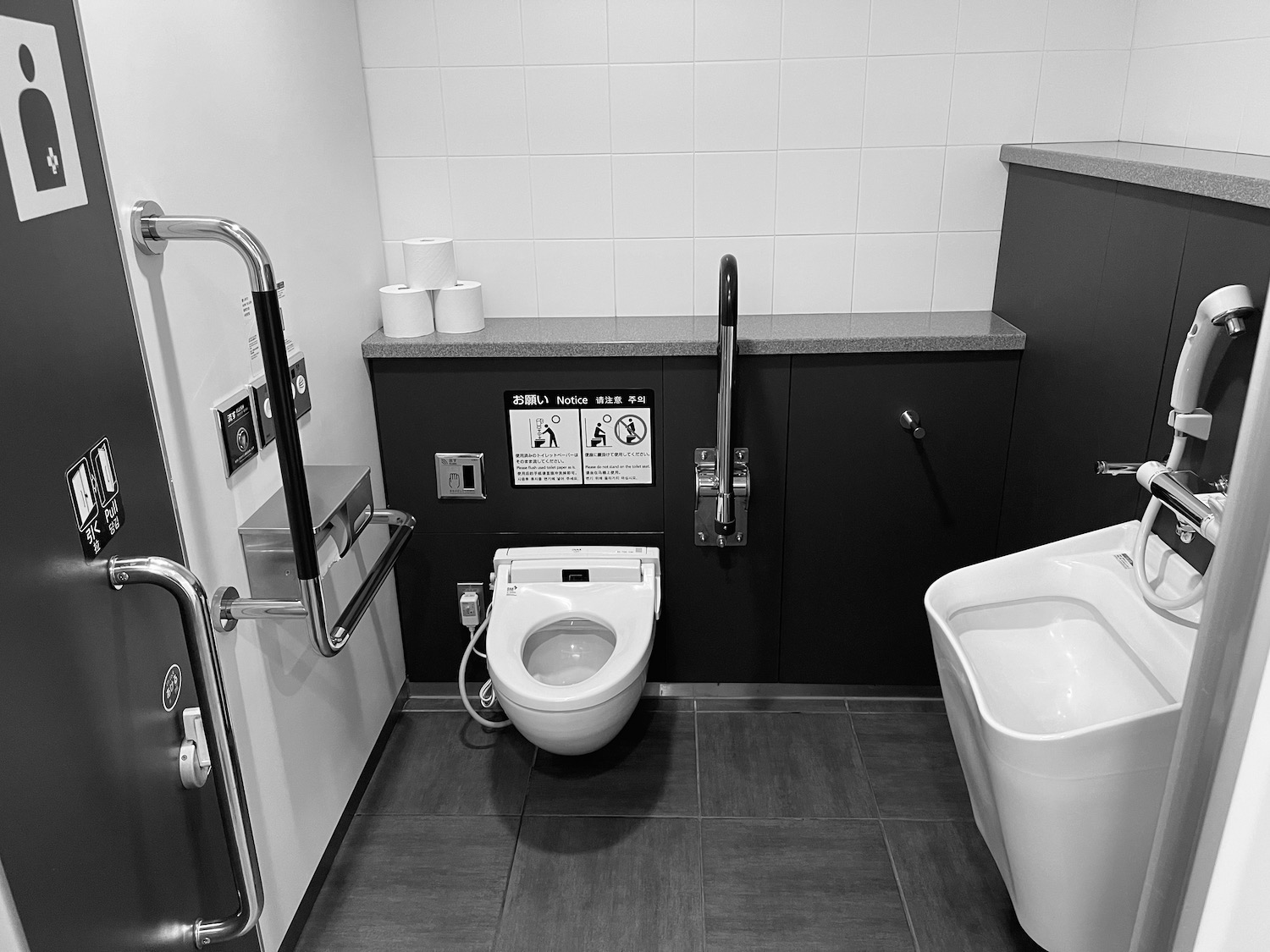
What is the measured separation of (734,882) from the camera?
6.45 ft

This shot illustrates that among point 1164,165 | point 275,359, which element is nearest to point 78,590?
point 275,359

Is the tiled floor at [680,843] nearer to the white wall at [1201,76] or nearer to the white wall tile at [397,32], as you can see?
the white wall at [1201,76]

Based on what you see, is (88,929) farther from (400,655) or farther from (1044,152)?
(1044,152)

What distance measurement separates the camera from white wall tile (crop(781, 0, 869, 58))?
2.19m

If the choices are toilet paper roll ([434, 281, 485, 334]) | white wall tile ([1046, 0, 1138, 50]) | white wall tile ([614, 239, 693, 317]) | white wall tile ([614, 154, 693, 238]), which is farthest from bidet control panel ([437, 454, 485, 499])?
white wall tile ([1046, 0, 1138, 50])

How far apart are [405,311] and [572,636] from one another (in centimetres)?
88

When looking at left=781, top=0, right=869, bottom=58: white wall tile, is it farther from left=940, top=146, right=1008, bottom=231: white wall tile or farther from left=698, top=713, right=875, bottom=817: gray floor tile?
left=698, top=713, right=875, bottom=817: gray floor tile

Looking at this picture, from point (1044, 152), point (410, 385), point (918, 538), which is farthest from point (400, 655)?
point (1044, 152)

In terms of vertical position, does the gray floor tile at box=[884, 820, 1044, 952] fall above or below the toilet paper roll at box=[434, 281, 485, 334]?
below

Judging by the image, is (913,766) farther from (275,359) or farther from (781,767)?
(275,359)

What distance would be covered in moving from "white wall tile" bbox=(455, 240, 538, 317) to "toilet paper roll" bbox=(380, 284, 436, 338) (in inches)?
7.0

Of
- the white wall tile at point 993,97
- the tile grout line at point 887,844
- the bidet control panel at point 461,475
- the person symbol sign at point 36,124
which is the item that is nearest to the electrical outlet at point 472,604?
the bidet control panel at point 461,475

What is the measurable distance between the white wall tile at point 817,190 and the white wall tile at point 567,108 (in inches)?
17.7

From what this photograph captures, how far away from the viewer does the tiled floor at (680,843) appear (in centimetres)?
186
